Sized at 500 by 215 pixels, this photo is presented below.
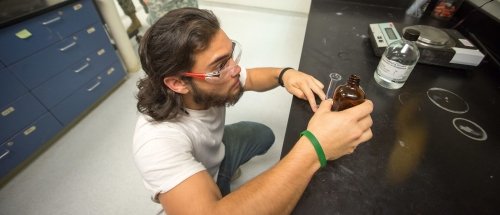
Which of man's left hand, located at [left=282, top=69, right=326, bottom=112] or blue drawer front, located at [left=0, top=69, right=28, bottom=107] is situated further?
blue drawer front, located at [left=0, top=69, right=28, bottom=107]

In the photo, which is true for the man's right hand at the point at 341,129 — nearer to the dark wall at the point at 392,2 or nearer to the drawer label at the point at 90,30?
the dark wall at the point at 392,2

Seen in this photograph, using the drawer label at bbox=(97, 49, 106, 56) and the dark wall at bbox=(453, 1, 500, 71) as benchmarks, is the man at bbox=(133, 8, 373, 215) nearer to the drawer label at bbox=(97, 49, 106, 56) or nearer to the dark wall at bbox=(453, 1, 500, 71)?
the dark wall at bbox=(453, 1, 500, 71)

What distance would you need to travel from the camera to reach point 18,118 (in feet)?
4.57

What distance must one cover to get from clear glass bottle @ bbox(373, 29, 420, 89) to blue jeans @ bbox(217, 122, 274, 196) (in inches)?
24.9

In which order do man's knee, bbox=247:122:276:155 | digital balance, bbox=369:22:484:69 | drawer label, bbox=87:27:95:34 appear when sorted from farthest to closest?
drawer label, bbox=87:27:95:34 → man's knee, bbox=247:122:276:155 → digital balance, bbox=369:22:484:69

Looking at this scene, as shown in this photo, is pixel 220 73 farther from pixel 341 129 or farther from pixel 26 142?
pixel 26 142

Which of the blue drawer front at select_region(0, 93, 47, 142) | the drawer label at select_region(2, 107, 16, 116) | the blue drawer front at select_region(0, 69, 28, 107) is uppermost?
the blue drawer front at select_region(0, 69, 28, 107)

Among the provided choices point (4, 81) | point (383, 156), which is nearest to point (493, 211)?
point (383, 156)

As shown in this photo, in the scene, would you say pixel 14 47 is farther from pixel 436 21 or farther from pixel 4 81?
pixel 436 21

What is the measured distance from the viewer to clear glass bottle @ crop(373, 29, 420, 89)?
2.44ft

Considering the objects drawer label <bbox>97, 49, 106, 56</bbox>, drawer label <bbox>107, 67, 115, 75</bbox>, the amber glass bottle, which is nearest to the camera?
the amber glass bottle

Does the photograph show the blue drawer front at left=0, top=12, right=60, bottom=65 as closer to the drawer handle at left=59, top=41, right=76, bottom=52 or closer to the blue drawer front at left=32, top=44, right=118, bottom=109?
the drawer handle at left=59, top=41, right=76, bottom=52

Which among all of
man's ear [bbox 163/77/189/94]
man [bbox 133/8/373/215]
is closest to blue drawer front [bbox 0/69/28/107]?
man [bbox 133/8/373/215]

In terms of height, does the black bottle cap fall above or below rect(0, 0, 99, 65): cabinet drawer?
above
